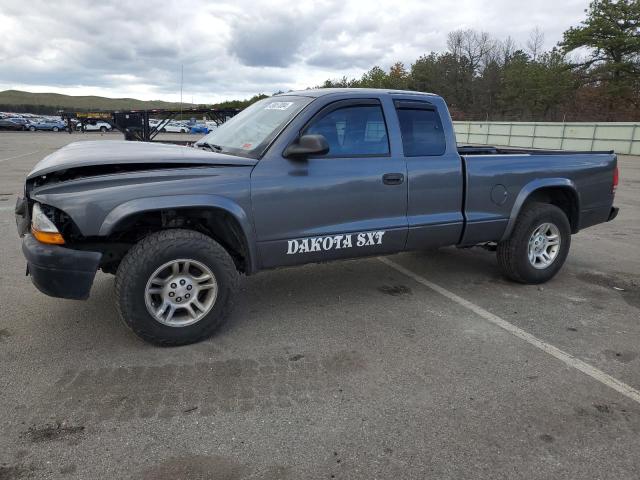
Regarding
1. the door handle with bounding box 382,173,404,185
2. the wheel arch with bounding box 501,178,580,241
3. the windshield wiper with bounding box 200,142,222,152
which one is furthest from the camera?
the wheel arch with bounding box 501,178,580,241

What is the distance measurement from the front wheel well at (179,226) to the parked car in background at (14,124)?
A: 51.1 m

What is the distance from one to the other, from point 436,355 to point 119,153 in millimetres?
2669

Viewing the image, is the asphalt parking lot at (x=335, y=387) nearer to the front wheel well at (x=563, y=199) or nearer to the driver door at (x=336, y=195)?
the driver door at (x=336, y=195)

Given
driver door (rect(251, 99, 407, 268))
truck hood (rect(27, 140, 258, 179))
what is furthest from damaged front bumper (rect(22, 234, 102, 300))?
driver door (rect(251, 99, 407, 268))

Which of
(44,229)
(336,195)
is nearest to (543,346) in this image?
(336,195)

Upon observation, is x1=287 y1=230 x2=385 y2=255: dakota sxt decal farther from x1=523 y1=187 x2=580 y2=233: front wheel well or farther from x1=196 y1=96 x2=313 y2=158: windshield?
x1=523 y1=187 x2=580 y2=233: front wheel well

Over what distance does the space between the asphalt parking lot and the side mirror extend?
1.37 metres

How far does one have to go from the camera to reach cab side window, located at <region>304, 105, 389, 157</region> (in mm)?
4051

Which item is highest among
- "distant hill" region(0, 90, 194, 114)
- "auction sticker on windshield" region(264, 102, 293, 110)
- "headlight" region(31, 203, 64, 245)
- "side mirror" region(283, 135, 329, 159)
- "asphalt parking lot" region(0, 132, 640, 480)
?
"distant hill" region(0, 90, 194, 114)

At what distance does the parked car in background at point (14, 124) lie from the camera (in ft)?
151

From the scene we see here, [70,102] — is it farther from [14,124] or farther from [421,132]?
[421,132]

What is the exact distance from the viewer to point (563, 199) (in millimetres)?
5383

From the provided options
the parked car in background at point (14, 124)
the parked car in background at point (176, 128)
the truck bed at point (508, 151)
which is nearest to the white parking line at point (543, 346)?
the truck bed at point (508, 151)

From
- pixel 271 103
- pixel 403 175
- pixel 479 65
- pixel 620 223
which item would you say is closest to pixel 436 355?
pixel 403 175
